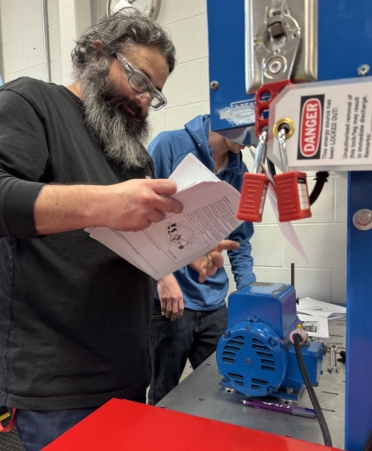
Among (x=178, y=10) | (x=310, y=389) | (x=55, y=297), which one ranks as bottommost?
(x=310, y=389)

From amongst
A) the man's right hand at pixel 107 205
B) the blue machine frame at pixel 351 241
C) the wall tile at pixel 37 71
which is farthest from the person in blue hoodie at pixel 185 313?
the wall tile at pixel 37 71

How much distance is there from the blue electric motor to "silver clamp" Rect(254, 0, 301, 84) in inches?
17.6

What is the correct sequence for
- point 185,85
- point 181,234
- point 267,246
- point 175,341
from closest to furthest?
point 181,234, point 175,341, point 267,246, point 185,85

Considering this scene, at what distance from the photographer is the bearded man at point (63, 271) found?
56 centimetres

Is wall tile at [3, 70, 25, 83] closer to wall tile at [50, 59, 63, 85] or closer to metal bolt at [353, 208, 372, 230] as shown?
wall tile at [50, 59, 63, 85]

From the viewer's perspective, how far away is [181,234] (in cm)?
63

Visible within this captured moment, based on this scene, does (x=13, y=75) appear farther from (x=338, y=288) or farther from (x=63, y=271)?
(x=338, y=288)

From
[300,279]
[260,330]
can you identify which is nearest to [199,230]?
[260,330]

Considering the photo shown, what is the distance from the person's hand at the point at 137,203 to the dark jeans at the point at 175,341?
78cm

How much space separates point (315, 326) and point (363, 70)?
0.96 meters

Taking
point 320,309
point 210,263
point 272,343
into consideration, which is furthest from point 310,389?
point 320,309

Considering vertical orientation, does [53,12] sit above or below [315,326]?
above

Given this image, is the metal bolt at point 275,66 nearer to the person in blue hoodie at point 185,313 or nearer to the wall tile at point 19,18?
the person in blue hoodie at point 185,313

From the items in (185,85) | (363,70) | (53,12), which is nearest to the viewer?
(363,70)
